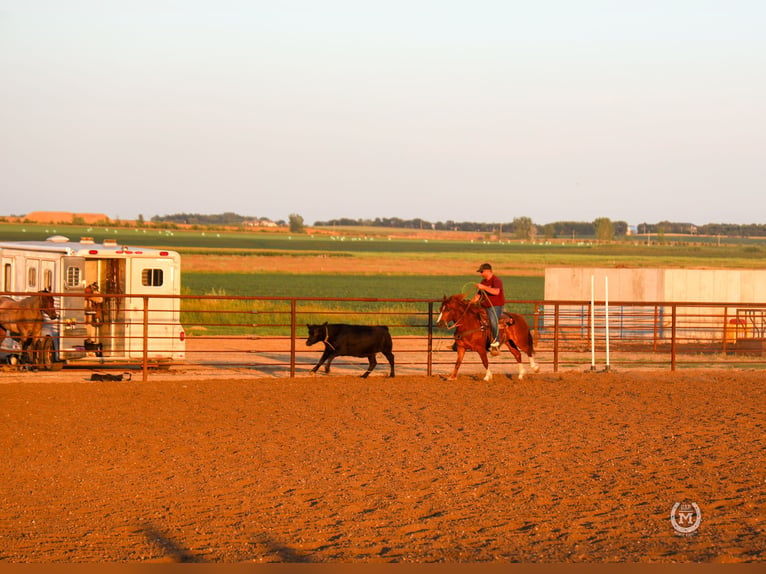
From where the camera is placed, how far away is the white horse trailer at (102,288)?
54.8 ft

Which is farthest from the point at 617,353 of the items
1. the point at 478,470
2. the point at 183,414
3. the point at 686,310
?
the point at 478,470

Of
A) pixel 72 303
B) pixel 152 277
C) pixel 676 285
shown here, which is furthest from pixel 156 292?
pixel 676 285

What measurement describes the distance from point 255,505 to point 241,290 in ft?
135

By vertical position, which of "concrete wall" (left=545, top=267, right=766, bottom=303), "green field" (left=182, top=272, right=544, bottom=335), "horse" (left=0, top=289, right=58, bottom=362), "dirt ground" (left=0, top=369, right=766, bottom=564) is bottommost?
"green field" (left=182, top=272, right=544, bottom=335)

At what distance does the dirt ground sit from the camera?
647cm

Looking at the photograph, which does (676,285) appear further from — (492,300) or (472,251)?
(472,251)

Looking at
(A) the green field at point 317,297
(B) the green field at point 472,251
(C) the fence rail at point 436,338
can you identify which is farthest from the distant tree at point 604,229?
(C) the fence rail at point 436,338

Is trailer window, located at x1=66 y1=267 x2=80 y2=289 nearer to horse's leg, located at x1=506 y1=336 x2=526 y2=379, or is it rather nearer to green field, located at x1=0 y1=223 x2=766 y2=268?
horse's leg, located at x1=506 y1=336 x2=526 y2=379

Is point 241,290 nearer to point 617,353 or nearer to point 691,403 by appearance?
point 617,353

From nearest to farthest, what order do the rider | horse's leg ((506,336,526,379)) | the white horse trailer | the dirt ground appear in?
the dirt ground
the rider
horse's leg ((506,336,526,379))
the white horse trailer

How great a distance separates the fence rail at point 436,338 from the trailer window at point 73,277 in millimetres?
220

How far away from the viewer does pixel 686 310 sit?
24172mm

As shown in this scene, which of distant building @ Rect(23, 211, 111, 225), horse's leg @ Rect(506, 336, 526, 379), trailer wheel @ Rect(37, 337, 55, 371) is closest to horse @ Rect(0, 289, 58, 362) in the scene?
trailer wheel @ Rect(37, 337, 55, 371)

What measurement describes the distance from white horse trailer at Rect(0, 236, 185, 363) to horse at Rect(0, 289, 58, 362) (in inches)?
7.0
